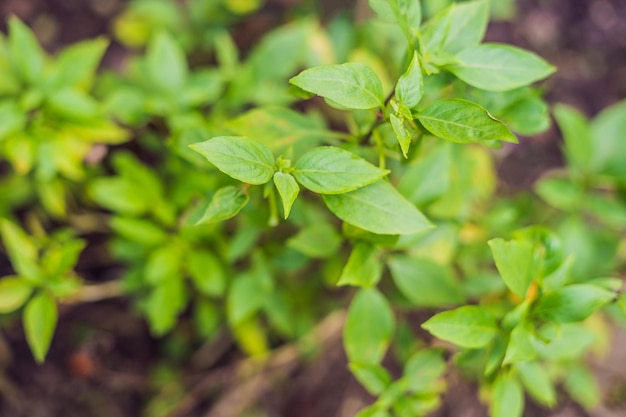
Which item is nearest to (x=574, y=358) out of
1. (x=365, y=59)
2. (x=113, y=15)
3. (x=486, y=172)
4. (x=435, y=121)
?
(x=486, y=172)

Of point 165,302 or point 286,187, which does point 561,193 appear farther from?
point 165,302

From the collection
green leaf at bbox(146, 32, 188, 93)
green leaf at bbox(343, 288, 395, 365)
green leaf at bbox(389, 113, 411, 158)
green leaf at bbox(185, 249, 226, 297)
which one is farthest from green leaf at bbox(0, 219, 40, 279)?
green leaf at bbox(389, 113, 411, 158)

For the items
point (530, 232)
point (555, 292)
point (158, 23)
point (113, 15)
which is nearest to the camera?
point (555, 292)

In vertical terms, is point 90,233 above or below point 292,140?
below

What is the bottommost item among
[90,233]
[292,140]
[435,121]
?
[90,233]

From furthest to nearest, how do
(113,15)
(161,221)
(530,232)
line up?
(113,15), (161,221), (530,232)

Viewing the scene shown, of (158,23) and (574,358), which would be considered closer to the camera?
(574,358)

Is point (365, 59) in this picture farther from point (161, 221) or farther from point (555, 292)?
point (555, 292)

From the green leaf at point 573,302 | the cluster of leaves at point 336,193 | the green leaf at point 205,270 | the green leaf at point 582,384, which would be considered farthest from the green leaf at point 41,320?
the green leaf at point 582,384

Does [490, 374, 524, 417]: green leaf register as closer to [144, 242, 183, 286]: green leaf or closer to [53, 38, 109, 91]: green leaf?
[144, 242, 183, 286]: green leaf
